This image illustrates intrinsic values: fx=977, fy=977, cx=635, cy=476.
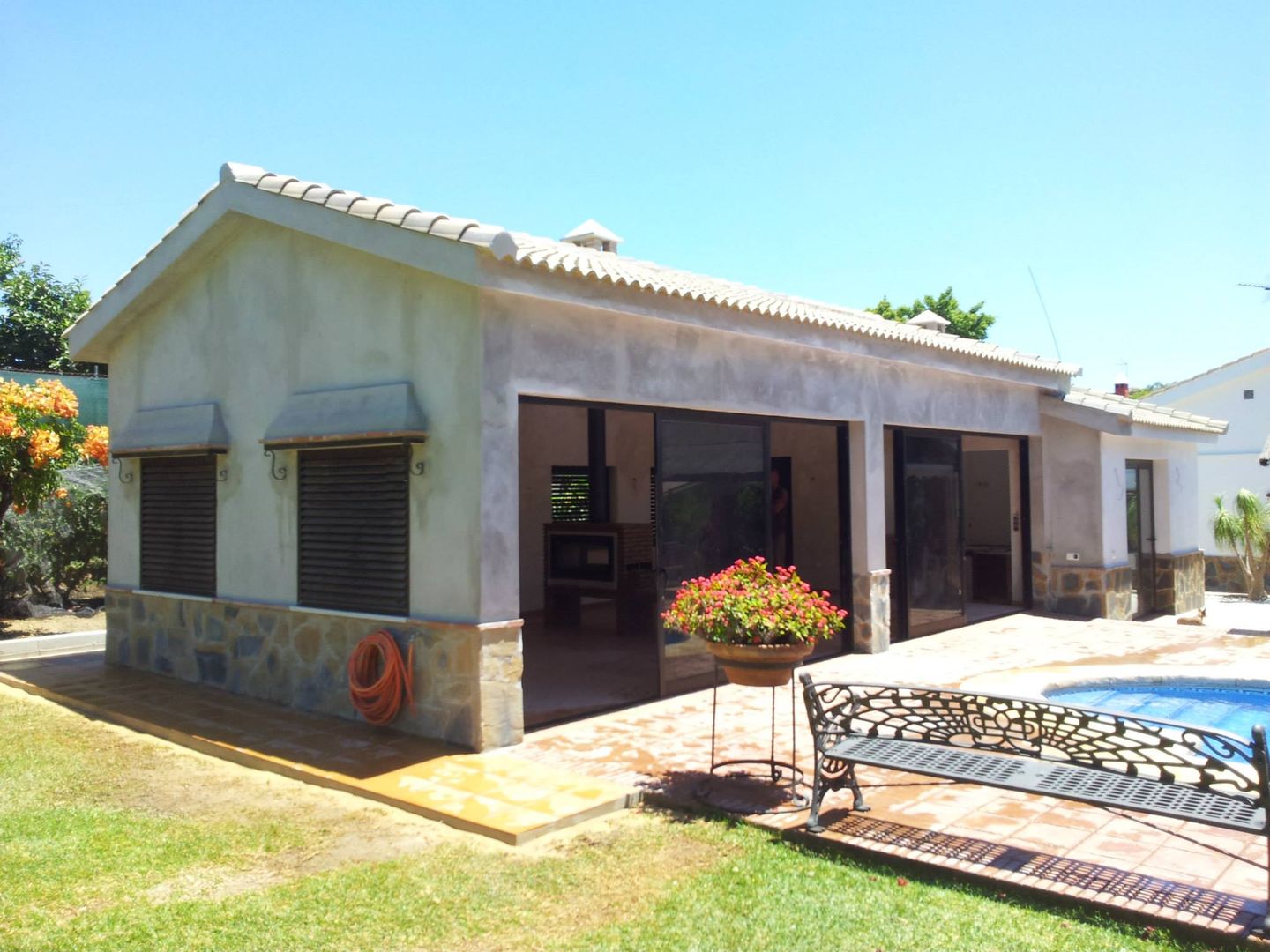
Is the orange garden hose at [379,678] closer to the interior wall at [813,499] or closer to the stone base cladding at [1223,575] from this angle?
the interior wall at [813,499]

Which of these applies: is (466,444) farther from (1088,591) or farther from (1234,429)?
(1234,429)

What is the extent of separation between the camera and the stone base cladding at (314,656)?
6.80 meters

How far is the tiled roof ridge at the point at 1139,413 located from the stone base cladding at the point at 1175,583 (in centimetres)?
210

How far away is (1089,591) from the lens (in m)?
13.8

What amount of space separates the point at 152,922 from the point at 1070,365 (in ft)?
45.0

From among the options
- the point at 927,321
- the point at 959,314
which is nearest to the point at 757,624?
the point at 927,321

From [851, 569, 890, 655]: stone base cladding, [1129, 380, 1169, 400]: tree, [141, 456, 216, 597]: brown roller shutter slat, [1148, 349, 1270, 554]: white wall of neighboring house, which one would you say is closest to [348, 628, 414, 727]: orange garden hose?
[141, 456, 216, 597]: brown roller shutter slat

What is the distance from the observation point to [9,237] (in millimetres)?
27281

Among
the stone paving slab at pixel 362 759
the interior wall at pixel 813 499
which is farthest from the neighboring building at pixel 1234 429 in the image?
the stone paving slab at pixel 362 759

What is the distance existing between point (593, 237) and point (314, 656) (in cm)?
675

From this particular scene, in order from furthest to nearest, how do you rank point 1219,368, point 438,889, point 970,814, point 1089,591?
point 1219,368, point 1089,591, point 970,814, point 438,889

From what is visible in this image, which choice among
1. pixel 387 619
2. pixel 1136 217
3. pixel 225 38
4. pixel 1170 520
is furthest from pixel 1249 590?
pixel 225 38

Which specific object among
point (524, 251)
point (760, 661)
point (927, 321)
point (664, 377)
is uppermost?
point (927, 321)

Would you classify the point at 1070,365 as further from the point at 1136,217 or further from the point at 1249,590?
the point at 1249,590
